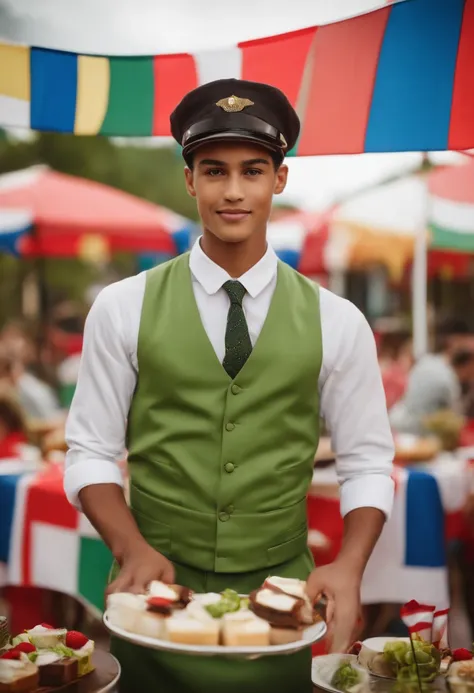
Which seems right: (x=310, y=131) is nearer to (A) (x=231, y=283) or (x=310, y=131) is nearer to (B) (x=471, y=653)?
(A) (x=231, y=283)

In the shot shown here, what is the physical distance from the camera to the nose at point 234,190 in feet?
5.12

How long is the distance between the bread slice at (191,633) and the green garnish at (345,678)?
314mm

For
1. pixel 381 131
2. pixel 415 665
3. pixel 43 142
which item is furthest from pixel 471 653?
pixel 43 142

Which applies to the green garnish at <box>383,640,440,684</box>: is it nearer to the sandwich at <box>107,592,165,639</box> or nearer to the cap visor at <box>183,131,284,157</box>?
the sandwich at <box>107,592,165,639</box>

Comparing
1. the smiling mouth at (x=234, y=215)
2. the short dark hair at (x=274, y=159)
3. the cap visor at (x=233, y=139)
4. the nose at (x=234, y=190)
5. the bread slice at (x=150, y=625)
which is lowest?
the bread slice at (x=150, y=625)

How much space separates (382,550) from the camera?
333cm

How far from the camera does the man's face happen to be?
1584 mm

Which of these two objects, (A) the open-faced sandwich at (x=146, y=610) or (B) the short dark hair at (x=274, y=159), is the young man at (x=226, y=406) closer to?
(B) the short dark hair at (x=274, y=159)

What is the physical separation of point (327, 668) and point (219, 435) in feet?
1.41

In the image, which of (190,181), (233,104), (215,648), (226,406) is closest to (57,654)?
(215,648)

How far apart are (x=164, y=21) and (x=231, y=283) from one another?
26.4 inches

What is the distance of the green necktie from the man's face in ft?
0.41

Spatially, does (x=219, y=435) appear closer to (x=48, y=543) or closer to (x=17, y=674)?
(x=17, y=674)

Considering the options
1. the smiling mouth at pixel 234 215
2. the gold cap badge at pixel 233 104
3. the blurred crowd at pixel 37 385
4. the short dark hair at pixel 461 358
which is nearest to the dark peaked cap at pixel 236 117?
the gold cap badge at pixel 233 104
